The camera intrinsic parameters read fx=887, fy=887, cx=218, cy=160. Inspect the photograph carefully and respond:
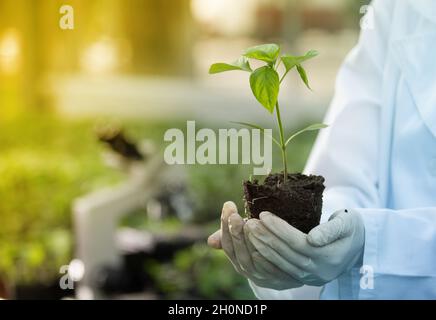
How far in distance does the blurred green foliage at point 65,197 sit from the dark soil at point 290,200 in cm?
207

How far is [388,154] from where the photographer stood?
62.2 inches

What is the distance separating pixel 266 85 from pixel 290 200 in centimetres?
Result: 17

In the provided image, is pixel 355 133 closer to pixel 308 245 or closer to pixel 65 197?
pixel 308 245

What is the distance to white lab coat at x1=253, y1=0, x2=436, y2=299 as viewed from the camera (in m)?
1.45

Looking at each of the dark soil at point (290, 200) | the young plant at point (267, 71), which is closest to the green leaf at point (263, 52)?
the young plant at point (267, 71)

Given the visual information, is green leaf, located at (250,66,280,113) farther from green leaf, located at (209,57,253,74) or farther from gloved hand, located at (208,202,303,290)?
gloved hand, located at (208,202,303,290)

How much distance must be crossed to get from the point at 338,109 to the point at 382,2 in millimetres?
219

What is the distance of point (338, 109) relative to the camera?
1.68 meters

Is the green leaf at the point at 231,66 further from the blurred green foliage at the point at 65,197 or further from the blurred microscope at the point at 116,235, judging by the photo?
the blurred microscope at the point at 116,235

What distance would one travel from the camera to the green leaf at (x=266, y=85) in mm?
1277

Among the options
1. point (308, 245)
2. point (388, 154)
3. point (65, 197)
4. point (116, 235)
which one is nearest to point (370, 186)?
point (388, 154)

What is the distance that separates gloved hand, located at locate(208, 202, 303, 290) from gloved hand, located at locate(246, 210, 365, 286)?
0.02m

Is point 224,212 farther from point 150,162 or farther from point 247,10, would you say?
point 247,10
